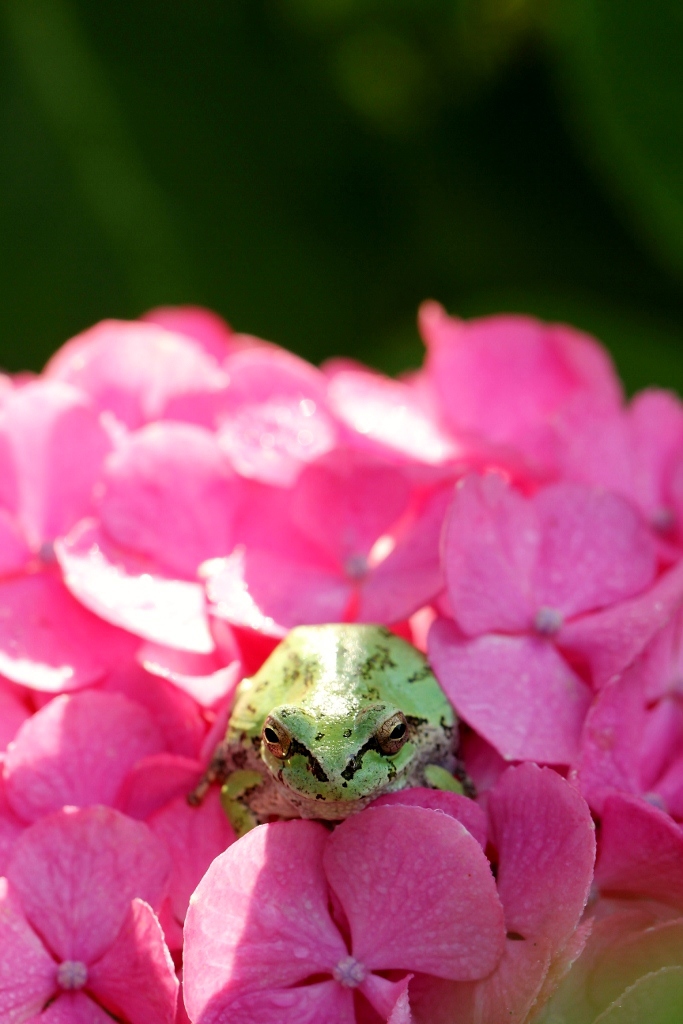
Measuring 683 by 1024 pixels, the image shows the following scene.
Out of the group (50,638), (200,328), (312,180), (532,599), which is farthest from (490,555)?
(312,180)

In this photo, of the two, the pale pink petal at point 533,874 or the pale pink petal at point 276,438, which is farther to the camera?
the pale pink petal at point 276,438

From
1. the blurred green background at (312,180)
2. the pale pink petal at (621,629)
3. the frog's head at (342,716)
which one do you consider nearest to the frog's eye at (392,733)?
the frog's head at (342,716)

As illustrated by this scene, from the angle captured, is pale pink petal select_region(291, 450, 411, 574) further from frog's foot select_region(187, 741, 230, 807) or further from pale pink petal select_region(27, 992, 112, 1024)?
pale pink petal select_region(27, 992, 112, 1024)

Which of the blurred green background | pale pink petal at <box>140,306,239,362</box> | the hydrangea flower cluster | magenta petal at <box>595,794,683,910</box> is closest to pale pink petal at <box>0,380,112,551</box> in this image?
the hydrangea flower cluster

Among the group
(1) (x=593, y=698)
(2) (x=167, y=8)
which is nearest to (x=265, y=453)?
(1) (x=593, y=698)

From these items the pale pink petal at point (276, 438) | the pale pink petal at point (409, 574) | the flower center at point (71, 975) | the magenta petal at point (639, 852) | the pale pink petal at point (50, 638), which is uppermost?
the pale pink petal at point (276, 438)

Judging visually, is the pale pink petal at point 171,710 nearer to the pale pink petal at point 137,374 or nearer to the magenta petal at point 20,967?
the magenta petal at point 20,967
